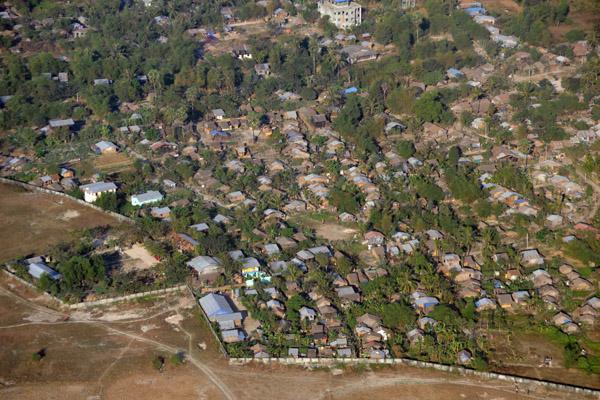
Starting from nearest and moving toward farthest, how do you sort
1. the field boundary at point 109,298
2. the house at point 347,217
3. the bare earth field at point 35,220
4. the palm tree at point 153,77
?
the field boundary at point 109,298 < the bare earth field at point 35,220 < the house at point 347,217 < the palm tree at point 153,77

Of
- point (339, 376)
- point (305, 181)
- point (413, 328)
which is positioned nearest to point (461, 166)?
point (305, 181)

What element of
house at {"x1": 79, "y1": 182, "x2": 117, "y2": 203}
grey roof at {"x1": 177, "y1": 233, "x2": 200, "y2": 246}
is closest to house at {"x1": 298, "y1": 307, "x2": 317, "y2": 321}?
grey roof at {"x1": 177, "y1": 233, "x2": 200, "y2": 246}

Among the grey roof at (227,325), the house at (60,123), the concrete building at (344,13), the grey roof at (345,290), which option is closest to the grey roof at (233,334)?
the grey roof at (227,325)

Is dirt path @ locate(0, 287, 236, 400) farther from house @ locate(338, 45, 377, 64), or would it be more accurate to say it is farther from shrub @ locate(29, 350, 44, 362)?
house @ locate(338, 45, 377, 64)

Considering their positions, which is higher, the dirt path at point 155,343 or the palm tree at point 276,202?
the palm tree at point 276,202

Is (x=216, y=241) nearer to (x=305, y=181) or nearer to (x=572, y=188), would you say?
(x=305, y=181)

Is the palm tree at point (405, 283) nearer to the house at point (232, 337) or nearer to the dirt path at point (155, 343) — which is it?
the house at point (232, 337)

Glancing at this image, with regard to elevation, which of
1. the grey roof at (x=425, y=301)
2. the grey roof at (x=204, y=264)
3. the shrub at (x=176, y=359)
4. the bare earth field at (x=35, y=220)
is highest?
the grey roof at (x=204, y=264)
